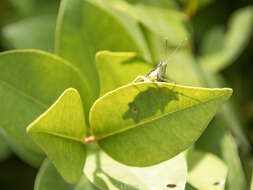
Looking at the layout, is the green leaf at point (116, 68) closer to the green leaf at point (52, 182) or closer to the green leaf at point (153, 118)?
the green leaf at point (153, 118)

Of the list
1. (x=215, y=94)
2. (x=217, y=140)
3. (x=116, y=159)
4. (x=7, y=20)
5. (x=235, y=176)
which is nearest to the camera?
(x=215, y=94)

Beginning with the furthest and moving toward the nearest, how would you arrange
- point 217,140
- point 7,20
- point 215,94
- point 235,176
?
point 7,20 → point 217,140 → point 235,176 → point 215,94

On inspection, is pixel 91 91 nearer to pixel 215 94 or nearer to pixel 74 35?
pixel 74 35

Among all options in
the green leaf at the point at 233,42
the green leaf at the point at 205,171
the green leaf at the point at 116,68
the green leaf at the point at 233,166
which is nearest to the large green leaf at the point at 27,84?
the green leaf at the point at 116,68

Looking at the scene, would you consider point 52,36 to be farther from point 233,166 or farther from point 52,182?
point 233,166

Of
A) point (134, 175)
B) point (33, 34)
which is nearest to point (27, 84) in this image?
point (134, 175)

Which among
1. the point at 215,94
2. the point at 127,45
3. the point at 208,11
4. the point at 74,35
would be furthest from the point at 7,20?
the point at 215,94
